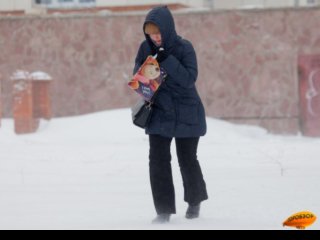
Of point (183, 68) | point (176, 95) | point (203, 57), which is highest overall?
point (183, 68)

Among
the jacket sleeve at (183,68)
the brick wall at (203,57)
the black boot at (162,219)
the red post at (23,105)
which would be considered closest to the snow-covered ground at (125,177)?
the black boot at (162,219)

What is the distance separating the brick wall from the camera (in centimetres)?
1518

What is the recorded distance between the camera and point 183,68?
18.0 feet

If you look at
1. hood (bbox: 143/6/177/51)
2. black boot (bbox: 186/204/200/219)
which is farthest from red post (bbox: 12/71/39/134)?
hood (bbox: 143/6/177/51)

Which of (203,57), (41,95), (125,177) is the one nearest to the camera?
(125,177)

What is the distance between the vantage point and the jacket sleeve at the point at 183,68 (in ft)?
17.9

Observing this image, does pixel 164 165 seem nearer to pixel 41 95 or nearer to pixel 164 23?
pixel 164 23

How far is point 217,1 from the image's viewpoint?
79.9 ft

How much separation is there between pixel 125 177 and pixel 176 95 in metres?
3.36

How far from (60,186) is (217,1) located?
1705 cm

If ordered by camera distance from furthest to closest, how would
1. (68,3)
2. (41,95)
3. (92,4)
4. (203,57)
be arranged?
(68,3)
(92,4)
(203,57)
(41,95)

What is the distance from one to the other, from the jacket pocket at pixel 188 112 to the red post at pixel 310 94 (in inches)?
380

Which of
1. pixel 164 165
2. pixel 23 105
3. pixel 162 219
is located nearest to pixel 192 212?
pixel 162 219
